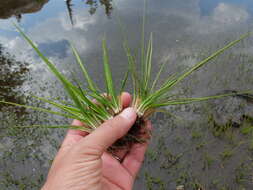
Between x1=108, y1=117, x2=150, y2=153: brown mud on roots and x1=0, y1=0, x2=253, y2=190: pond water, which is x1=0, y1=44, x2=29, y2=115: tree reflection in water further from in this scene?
x1=108, y1=117, x2=150, y2=153: brown mud on roots

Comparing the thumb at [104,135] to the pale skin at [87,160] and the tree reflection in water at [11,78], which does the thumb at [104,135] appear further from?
the tree reflection in water at [11,78]

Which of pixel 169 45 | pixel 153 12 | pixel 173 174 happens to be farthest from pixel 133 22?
pixel 173 174

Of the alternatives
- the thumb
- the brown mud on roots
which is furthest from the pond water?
the thumb

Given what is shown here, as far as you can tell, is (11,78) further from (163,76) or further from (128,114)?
(128,114)

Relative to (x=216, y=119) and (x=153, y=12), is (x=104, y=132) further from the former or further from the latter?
(x=153, y=12)

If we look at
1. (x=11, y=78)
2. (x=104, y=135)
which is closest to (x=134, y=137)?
(x=104, y=135)
